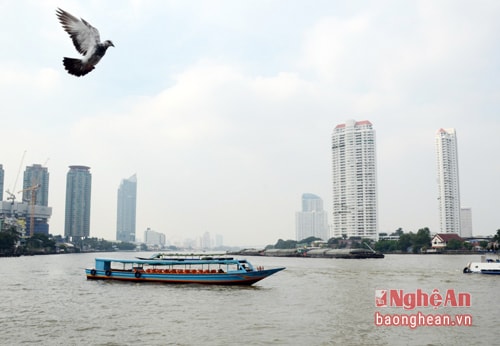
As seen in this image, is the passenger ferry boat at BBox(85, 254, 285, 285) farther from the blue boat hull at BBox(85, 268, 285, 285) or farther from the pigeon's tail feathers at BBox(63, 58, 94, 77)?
the pigeon's tail feathers at BBox(63, 58, 94, 77)

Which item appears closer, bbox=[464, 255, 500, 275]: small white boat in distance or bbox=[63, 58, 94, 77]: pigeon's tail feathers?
bbox=[63, 58, 94, 77]: pigeon's tail feathers

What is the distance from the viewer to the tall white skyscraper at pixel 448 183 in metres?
179

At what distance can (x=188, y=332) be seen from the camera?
875 inches

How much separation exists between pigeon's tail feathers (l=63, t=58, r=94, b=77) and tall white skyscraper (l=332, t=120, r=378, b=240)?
178251 millimetres

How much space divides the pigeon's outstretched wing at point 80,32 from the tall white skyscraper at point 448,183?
18872 cm

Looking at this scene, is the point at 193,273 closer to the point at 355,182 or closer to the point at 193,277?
the point at 193,277

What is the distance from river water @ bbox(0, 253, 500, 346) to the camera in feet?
68.7

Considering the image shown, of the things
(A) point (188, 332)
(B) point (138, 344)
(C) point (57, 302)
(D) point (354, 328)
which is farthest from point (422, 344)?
(C) point (57, 302)

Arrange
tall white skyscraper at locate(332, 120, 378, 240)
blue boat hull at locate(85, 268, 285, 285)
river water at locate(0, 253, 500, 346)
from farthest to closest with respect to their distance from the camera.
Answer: tall white skyscraper at locate(332, 120, 378, 240) → blue boat hull at locate(85, 268, 285, 285) → river water at locate(0, 253, 500, 346)

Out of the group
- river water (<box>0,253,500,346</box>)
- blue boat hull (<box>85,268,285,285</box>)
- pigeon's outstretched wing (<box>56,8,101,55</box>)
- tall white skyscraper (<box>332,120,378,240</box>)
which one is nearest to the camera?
pigeon's outstretched wing (<box>56,8,101,55</box>)

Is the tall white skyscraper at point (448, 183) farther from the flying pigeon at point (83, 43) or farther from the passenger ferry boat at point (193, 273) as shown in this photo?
the flying pigeon at point (83, 43)

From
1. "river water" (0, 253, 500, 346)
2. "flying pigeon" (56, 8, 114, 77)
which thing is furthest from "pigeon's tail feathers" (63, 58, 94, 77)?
"river water" (0, 253, 500, 346)

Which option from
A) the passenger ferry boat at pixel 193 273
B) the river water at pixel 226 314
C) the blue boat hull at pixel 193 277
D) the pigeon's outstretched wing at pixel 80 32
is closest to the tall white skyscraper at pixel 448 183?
the river water at pixel 226 314

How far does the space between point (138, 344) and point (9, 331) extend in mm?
7264
